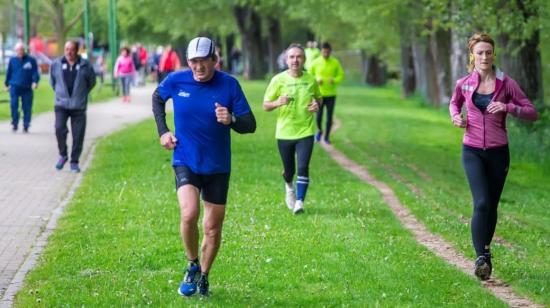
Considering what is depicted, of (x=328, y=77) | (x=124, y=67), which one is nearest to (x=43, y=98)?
(x=124, y=67)

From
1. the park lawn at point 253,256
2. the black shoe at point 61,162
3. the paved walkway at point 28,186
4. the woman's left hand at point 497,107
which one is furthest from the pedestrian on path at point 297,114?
the black shoe at point 61,162

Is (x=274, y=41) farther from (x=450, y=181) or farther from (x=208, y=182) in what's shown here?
(x=208, y=182)

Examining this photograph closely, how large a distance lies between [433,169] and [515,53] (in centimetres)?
516

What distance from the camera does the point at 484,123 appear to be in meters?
9.41

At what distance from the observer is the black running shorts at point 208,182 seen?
8.33 m

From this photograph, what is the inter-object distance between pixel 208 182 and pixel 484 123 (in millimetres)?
2318

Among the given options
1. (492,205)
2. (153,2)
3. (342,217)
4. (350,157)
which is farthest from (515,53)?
(153,2)

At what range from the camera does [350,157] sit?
20719mm

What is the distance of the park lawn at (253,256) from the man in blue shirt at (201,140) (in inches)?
15.8

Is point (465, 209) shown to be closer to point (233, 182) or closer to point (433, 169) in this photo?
point (233, 182)

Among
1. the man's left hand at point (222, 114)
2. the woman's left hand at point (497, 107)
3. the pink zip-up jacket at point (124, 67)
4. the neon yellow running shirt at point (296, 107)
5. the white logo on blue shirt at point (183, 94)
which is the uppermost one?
the white logo on blue shirt at point (183, 94)

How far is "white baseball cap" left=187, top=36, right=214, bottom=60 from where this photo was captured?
8016mm

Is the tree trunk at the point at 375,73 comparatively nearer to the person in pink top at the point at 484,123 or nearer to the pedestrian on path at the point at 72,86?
the pedestrian on path at the point at 72,86

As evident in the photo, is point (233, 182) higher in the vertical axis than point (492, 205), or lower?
lower
